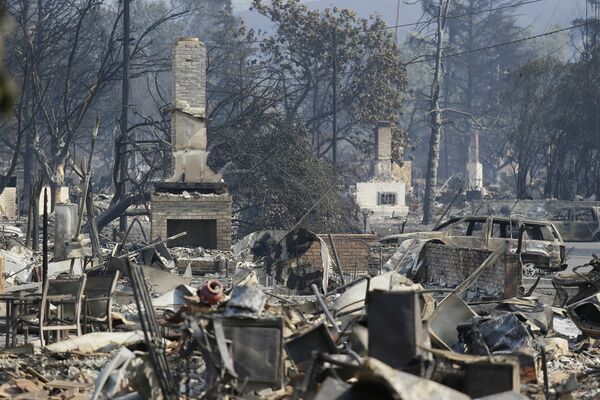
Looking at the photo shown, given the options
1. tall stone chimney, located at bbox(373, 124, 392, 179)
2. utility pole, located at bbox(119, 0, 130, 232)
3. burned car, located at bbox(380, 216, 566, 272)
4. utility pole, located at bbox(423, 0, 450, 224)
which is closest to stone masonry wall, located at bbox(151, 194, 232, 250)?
burned car, located at bbox(380, 216, 566, 272)

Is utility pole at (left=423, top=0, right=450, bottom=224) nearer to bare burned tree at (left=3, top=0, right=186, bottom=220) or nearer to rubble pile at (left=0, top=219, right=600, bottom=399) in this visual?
bare burned tree at (left=3, top=0, right=186, bottom=220)

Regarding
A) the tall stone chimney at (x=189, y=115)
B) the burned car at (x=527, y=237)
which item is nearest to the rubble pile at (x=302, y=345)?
the burned car at (x=527, y=237)

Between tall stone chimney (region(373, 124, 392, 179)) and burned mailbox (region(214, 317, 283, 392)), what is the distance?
48.1 metres

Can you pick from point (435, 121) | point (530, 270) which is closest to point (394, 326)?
point (530, 270)

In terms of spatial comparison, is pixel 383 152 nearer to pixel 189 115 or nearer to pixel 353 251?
pixel 189 115

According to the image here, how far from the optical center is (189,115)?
2720 centimetres

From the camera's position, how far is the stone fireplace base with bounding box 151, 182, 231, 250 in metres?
A: 25.8

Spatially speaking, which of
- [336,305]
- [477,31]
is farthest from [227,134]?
[477,31]

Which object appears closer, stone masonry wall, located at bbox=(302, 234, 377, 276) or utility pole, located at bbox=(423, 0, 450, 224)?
stone masonry wall, located at bbox=(302, 234, 377, 276)

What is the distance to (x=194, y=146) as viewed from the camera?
26.9 metres

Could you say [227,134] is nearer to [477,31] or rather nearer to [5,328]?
[5,328]

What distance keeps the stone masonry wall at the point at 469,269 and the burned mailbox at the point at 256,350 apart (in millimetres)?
9342

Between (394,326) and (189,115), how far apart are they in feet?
59.8

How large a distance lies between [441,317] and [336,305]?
1920mm
